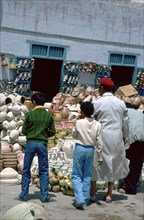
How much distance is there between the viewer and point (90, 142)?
21.2ft

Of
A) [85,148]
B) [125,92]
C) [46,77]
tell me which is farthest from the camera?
[46,77]

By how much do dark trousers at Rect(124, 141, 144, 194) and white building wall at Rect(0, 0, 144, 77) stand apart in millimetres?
7098

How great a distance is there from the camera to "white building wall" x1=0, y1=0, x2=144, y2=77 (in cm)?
1376

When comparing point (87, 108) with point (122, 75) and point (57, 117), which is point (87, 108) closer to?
point (57, 117)

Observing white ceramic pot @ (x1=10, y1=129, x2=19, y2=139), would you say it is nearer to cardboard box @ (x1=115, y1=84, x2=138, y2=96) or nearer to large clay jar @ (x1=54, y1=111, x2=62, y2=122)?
large clay jar @ (x1=54, y1=111, x2=62, y2=122)

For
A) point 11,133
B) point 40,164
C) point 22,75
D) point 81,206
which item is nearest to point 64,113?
point 11,133

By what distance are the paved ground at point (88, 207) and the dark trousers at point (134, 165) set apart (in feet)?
0.57

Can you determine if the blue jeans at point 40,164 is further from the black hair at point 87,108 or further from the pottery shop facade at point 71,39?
the pottery shop facade at point 71,39

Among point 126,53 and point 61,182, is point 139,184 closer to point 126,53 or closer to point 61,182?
point 61,182

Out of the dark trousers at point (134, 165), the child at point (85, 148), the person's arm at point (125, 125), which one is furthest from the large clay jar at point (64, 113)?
the child at point (85, 148)

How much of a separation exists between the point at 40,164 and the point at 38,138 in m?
0.40

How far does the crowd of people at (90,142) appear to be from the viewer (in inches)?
255

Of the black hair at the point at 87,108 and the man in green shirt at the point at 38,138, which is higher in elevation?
the black hair at the point at 87,108

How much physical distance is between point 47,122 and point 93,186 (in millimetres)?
1215
